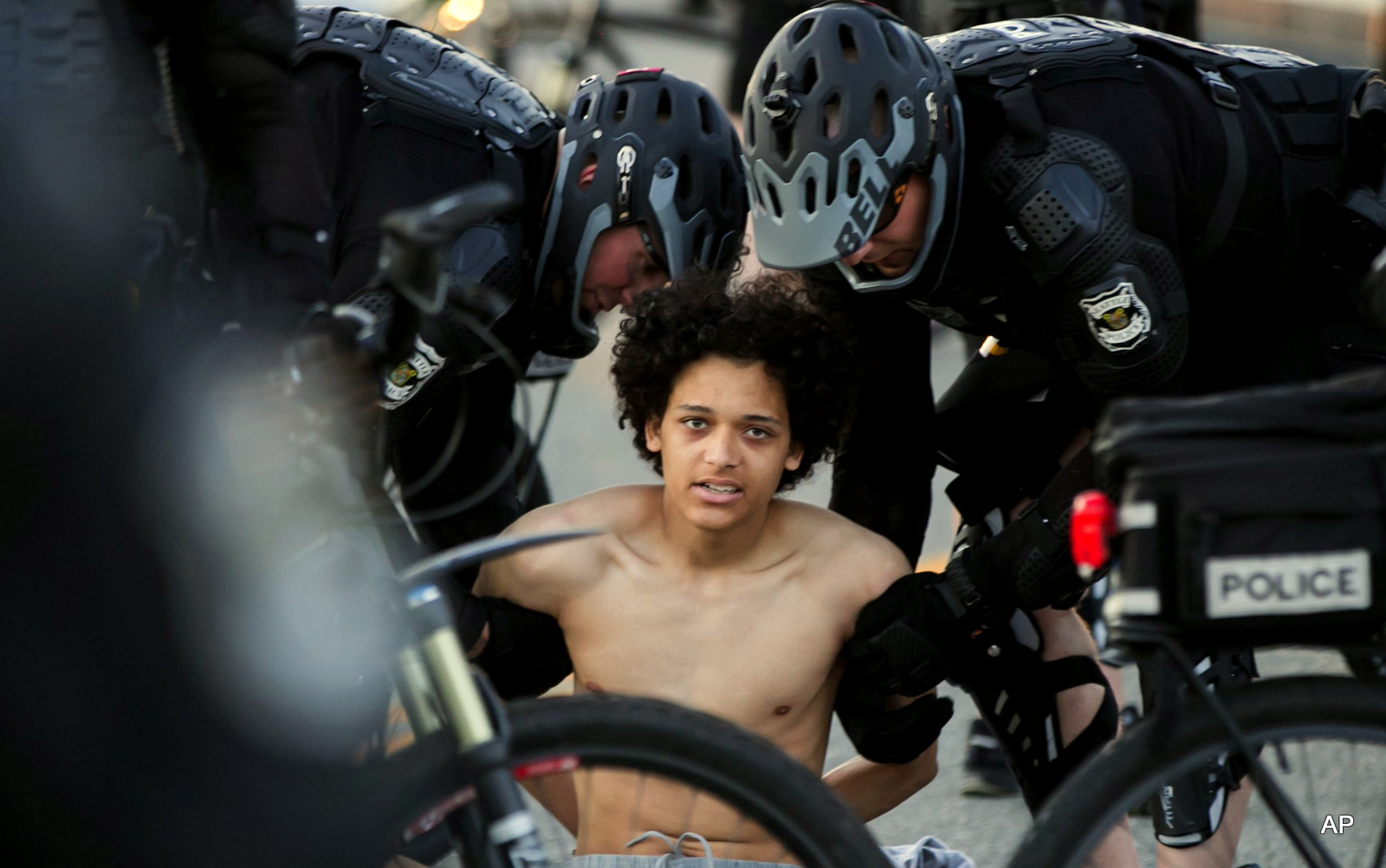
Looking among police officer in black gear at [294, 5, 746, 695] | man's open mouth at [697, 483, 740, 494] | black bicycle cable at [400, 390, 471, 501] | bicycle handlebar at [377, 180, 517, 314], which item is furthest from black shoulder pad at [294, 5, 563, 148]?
bicycle handlebar at [377, 180, 517, 314]

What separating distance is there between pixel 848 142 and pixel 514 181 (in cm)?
71

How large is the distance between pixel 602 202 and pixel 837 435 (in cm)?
67

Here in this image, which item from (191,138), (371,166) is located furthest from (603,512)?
(191,138)

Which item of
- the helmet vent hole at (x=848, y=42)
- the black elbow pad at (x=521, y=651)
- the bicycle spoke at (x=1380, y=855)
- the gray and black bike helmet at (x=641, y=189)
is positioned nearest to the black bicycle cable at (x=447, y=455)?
the black elbow pad at (x=521, y=651)

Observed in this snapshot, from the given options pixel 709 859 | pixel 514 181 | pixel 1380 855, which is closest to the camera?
pixel 1380 855

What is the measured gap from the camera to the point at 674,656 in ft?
9.66

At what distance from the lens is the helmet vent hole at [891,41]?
3062mm

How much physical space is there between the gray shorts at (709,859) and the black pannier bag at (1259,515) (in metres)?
0.49

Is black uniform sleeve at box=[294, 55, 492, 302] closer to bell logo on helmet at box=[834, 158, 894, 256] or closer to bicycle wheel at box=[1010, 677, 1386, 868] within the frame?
bell logo on helmet at box=[834, 158, 894, 256]

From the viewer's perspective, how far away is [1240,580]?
1959mm

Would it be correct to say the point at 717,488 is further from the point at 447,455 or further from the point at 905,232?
the point at 447,455

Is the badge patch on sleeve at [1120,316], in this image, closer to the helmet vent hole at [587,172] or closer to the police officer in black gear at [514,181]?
the police officer in black gear at [514,181]

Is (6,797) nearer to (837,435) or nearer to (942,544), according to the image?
(837,435)

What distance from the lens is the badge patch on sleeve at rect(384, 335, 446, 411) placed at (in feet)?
10.1
